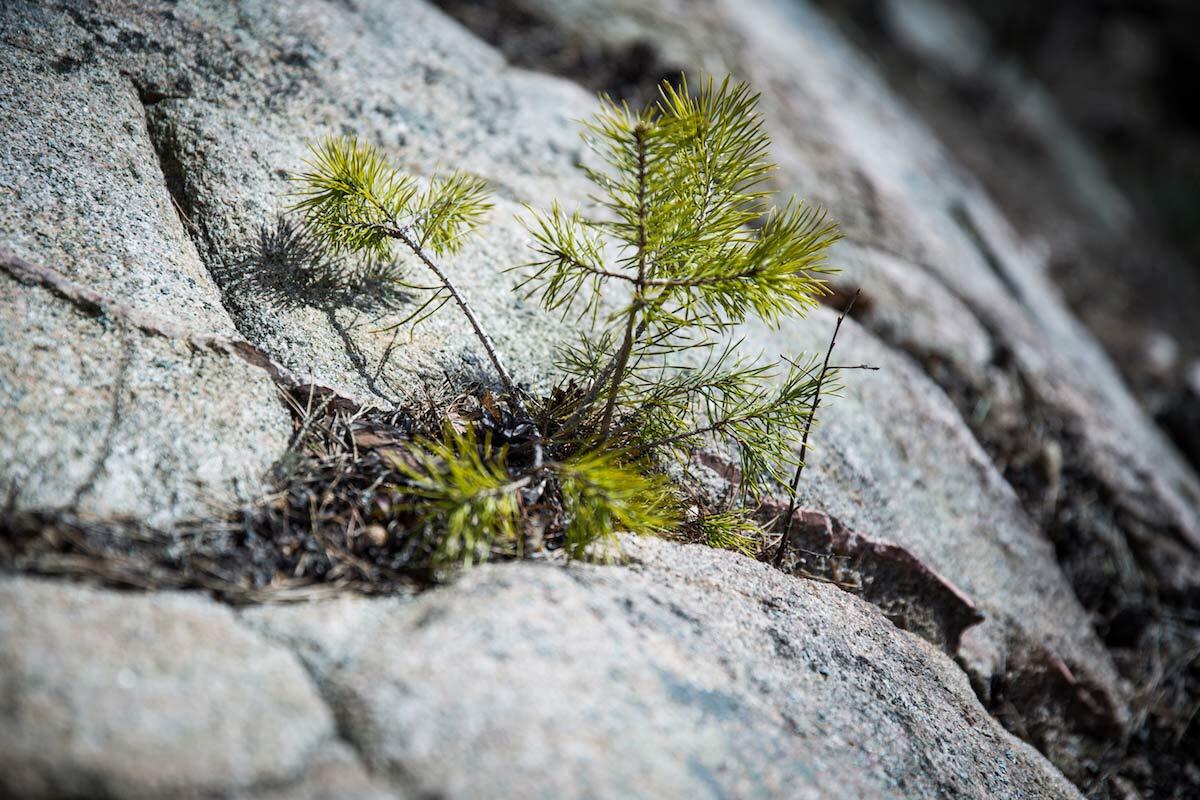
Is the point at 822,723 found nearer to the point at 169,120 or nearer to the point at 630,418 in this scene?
the point at 630,418

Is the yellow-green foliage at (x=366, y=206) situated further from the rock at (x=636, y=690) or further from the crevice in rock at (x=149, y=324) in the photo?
the rock at (x=636, y=690)

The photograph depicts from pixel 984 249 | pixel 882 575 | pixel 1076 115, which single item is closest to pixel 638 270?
pixel 882 575

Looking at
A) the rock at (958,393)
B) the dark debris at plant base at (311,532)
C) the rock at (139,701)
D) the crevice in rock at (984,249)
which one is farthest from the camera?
the crevice in rock at (984,249)

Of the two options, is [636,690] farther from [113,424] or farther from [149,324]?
→ [149,324]

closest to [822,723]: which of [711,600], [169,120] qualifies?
[711,600]

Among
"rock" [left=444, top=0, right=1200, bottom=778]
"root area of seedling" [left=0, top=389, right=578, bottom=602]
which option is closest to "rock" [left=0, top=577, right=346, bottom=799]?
"root area of seedling" [left=0, top=389, right=578, bottom=602]

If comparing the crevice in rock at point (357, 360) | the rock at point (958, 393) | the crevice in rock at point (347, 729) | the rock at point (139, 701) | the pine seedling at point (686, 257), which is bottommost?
the rock at point (139, 701)

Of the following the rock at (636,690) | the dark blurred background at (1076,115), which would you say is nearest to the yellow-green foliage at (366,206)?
the rock at (636,690)
